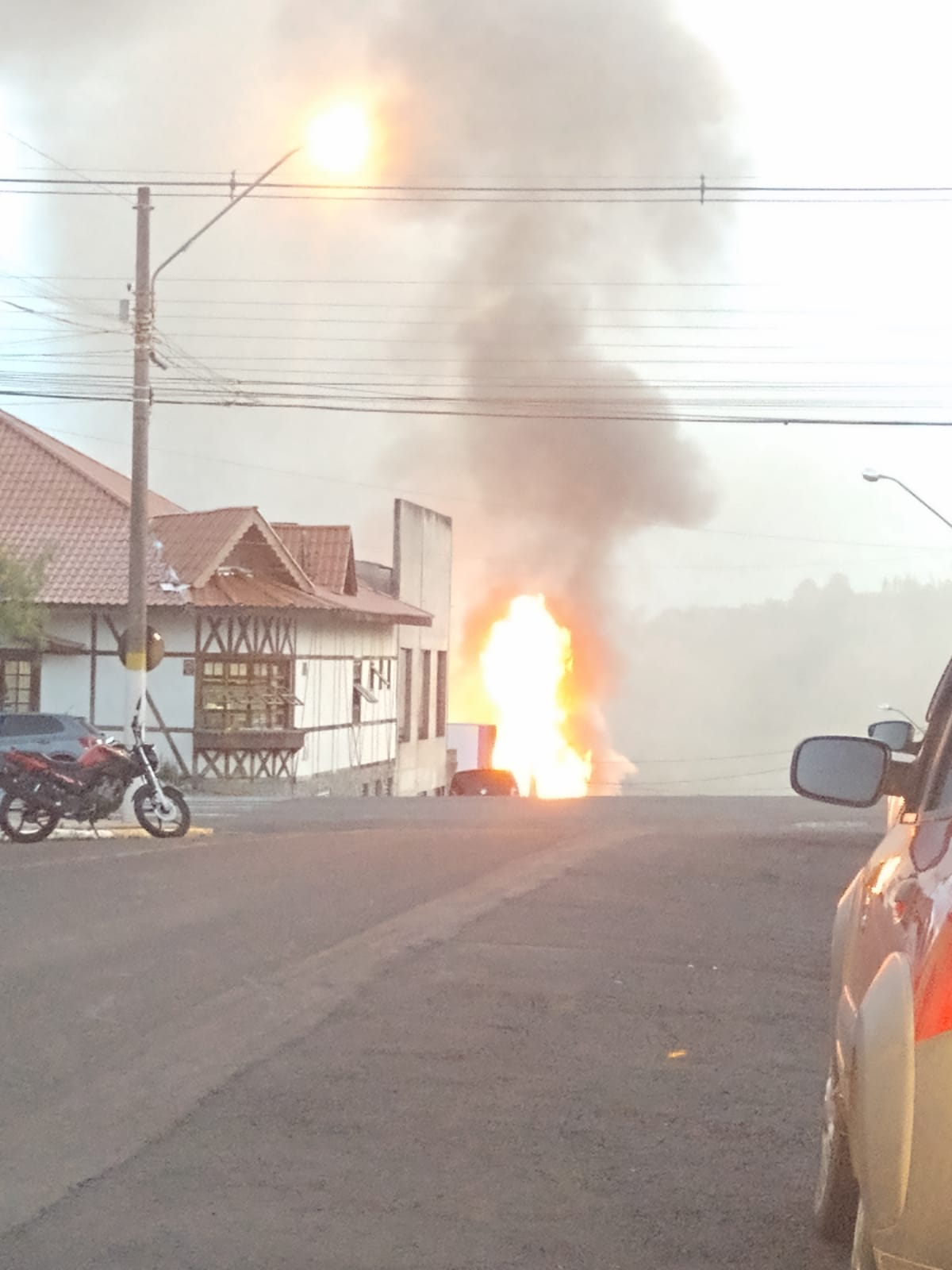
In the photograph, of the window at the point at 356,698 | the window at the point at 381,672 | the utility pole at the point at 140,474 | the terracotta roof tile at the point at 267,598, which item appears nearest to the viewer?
the utility pole at the point at 140,474

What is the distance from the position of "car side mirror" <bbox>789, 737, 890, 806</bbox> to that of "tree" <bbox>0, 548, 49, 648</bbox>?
26.1 meters

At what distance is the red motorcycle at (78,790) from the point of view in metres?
17.4

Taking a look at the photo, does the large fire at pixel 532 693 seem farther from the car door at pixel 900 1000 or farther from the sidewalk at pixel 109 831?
the car door at pixel 900 1000

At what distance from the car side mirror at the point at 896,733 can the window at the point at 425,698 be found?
1757 inches

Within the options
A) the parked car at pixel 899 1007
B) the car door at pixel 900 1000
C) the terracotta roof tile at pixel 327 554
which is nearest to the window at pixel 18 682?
the terracotta roof tile at pixel 327 554

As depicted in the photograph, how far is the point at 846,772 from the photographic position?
4.07 meters

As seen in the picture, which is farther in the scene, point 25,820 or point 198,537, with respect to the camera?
point 198,537

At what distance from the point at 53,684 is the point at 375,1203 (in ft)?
102

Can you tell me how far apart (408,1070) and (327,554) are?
3567cm

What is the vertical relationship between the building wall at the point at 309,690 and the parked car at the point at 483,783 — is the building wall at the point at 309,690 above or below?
above

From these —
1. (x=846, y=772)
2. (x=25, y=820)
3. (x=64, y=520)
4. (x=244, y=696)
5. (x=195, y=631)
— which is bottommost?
(x=25, y=820)

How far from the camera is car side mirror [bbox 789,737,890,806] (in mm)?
4051

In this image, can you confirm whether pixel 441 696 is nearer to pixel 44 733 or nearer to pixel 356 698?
pixel 356 698

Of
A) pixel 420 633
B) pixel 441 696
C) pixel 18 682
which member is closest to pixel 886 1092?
pixel 18 682
